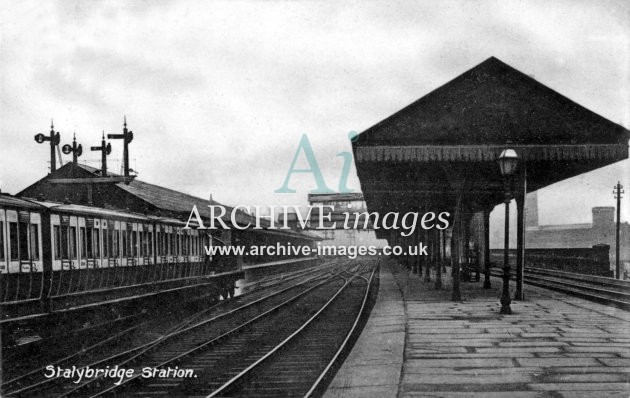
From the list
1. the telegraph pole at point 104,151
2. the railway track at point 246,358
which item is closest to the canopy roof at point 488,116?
the railway track at point 246,358

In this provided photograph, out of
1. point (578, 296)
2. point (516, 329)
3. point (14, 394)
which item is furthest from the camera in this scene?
point (578, 296)

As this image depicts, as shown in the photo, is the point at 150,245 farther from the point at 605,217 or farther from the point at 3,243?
the point at 605,217

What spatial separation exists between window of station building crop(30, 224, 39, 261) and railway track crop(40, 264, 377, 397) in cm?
247

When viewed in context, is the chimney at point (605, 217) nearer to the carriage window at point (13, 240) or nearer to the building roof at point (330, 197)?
the building roof at point (330, 197)

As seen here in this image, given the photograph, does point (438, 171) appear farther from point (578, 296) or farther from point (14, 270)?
point (14, 270)

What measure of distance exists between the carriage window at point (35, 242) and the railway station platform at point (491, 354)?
18.7 ft

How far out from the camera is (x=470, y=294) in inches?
775

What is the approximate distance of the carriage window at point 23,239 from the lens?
11.0 meters

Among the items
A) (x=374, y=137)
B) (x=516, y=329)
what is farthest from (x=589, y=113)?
(x=516, y=329)

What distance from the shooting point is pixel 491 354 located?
888 cm

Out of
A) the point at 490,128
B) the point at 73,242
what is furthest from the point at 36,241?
the point at 490,128

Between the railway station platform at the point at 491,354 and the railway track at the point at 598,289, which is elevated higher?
the railway station platform at the point at 491,354

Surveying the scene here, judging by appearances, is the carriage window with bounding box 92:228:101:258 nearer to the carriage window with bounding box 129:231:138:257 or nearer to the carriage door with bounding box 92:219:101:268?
the carriage door with bounding box 92:219:101:268

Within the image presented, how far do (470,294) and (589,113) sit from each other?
670 centimetres
